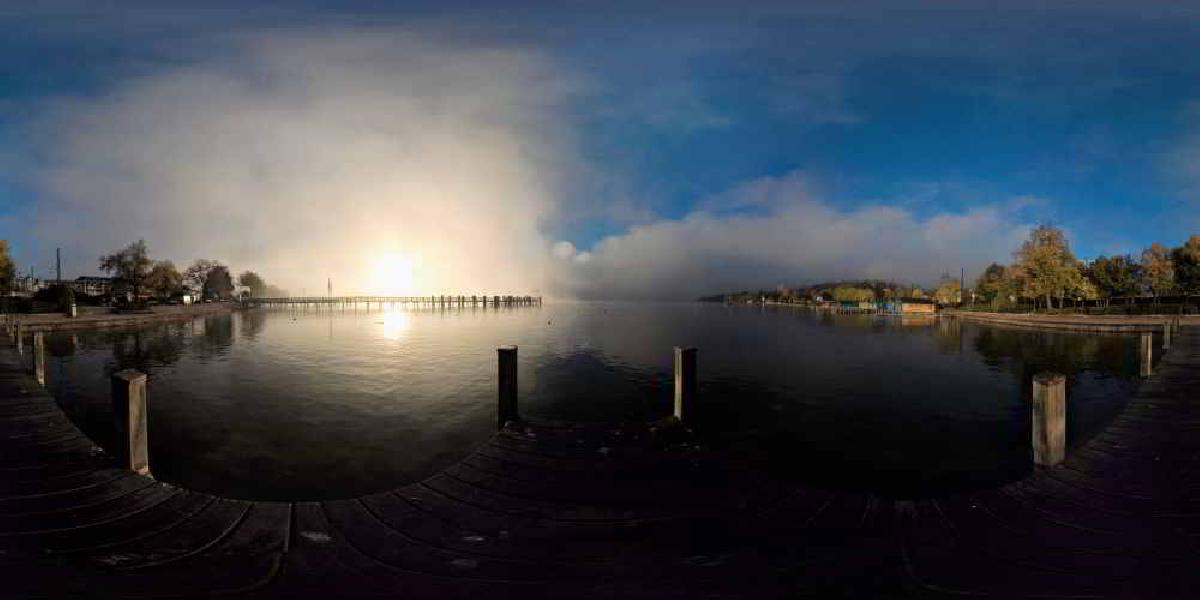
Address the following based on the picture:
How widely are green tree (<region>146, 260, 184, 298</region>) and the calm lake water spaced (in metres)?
62.7

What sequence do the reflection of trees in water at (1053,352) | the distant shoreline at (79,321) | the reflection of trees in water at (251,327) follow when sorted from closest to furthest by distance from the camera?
1. the reflection of trees in water at (1053,352)
2. the reflection of trees in water at (251,327)
3. the distant shoreline at (79,321)

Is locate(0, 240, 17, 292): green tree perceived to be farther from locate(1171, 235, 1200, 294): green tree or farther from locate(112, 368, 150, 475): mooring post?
locate(1171, 235, 1200, 294): green tree

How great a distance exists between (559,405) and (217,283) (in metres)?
133

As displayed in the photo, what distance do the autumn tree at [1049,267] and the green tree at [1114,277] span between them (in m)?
9.79

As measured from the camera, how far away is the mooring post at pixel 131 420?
19.5ft

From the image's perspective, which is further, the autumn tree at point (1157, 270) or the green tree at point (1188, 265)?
the autumn tree at point (1157, 270)

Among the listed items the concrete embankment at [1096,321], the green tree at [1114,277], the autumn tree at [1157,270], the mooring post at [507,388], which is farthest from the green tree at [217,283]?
the autumn tree at [1157,270]

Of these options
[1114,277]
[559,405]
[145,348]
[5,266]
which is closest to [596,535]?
[559,405]

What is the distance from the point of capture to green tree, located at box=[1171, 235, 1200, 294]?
5666cm

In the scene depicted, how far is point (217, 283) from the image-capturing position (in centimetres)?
11550

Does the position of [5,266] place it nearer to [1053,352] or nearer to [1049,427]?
[1049,427]

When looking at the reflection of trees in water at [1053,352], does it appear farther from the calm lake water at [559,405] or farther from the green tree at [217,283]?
the green tree at [217,283]

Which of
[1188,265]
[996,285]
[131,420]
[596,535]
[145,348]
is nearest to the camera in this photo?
[596,535]

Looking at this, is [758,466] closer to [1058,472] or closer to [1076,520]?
[1058,472]
